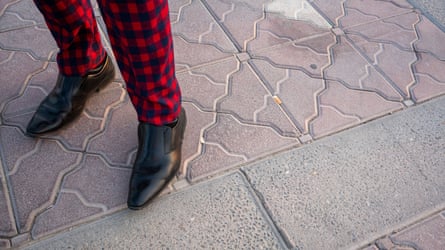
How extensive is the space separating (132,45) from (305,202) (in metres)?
0.87

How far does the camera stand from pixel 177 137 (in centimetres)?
158

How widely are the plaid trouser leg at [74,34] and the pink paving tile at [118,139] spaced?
0.24m

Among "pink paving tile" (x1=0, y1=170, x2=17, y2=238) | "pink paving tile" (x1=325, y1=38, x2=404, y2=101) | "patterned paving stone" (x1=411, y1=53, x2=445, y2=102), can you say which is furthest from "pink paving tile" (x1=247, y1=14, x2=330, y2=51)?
"pink paving tile" (x1=0, y1=170, x2=17, y2=238)

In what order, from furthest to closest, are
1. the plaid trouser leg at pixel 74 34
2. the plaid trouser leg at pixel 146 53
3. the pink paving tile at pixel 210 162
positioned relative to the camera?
the pink paving tile at pixel 210 162, the plaid trouser leg at pixel 74 34, the plaid trouser leg at pixel 146 53

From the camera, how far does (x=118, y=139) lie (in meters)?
1.71

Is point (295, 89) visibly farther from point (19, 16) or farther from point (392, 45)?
point (19, 16)

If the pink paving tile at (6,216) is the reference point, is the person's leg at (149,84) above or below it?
above

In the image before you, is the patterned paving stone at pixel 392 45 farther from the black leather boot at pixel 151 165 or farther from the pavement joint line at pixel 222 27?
the black leather boot at pixel 151 165

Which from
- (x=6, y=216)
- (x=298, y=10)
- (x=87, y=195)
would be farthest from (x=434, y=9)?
(x=6, y=216)

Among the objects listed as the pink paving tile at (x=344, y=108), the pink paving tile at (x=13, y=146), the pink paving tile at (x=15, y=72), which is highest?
the pink paving tile at (x=15, y=72)

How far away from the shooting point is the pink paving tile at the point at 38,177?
1492mm

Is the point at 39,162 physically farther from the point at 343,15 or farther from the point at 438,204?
the point at 343,15

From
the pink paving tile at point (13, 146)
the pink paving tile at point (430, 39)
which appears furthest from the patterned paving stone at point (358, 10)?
the pink paving tile at point (13, 146)

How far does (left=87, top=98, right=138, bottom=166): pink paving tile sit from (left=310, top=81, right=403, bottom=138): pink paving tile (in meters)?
0.79
